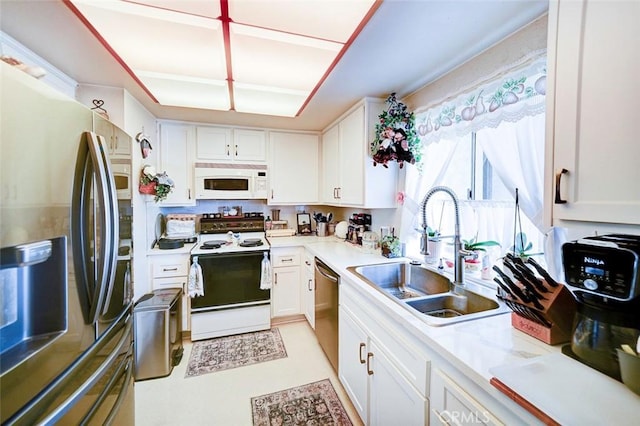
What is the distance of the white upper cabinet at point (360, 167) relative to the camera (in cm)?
212

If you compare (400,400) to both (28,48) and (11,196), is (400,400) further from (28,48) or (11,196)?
(28,48)

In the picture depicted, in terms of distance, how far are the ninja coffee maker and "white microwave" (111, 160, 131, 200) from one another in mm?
1646

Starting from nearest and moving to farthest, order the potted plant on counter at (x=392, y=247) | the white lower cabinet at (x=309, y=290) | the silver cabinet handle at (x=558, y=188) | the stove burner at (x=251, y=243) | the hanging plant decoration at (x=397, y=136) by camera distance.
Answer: the silver cabinet handle at (x=558, y=188), the hanging plant decoration at (x=397, y=136), the potted plant on counter at (x=392, y=247), the white lower cabinet at (x=309, y=290), the stove burner at (x=251, y=243)

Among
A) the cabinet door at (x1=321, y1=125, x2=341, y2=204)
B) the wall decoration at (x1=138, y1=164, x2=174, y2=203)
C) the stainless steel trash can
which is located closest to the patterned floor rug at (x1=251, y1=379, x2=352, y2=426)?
the stainless steel trash can

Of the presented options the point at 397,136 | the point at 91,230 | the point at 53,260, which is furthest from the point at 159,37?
the point at 397,136

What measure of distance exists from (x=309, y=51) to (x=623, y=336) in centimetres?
171

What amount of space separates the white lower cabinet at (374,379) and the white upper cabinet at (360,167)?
927 millimetres

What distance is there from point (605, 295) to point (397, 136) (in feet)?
4.78

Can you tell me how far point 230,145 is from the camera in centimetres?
289

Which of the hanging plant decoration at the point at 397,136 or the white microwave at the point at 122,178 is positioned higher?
the hanging plant decoration at the point at 397,136

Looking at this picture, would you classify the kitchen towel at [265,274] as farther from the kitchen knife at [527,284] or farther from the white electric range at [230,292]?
the kitchen knife at [527,284]

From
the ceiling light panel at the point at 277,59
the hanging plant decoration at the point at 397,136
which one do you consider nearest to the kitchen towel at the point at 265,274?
the hanging plant decoration at the point at 397,136

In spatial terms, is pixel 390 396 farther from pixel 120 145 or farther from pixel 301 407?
pixel 120 145

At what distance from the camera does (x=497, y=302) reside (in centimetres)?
118
